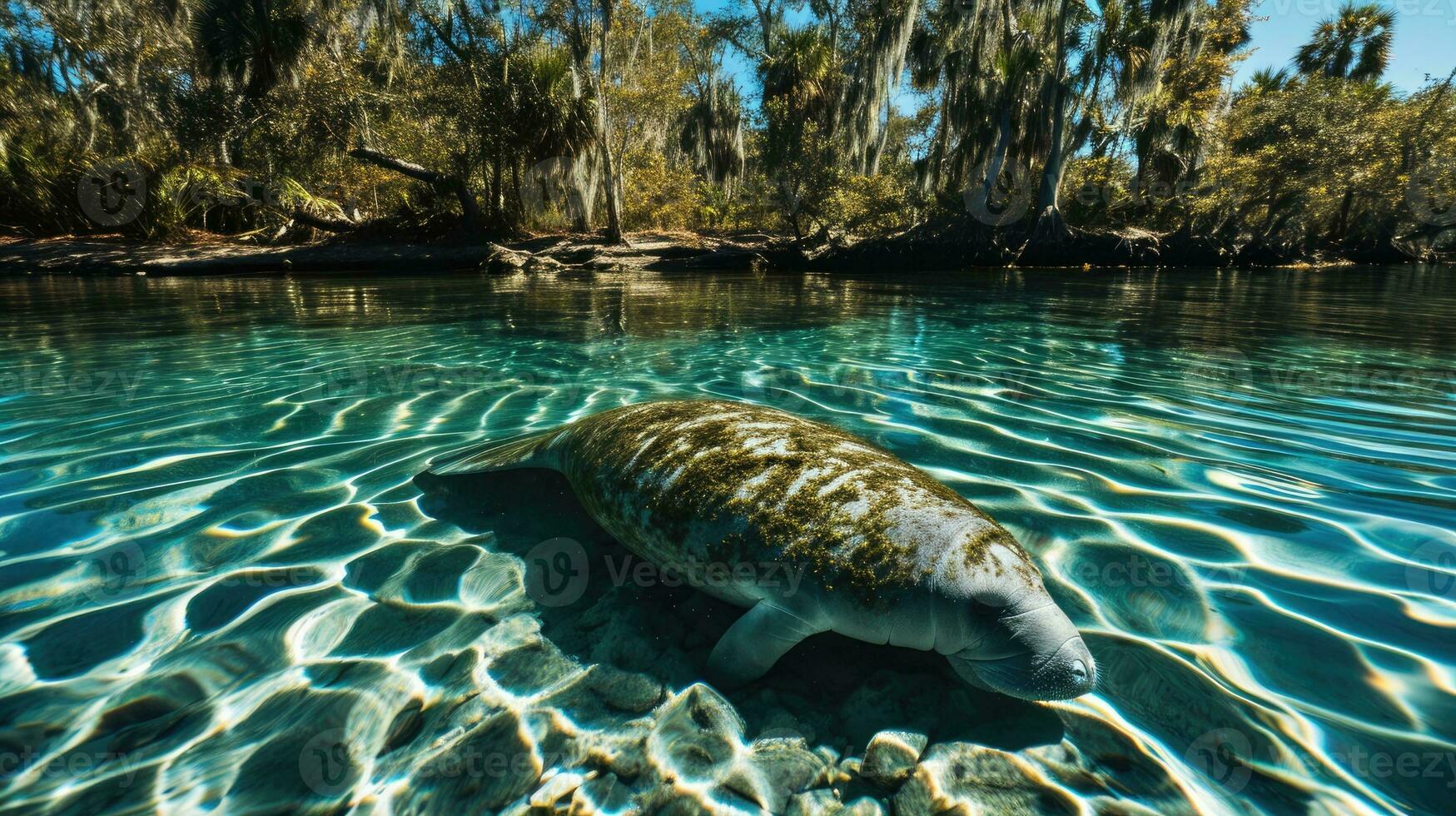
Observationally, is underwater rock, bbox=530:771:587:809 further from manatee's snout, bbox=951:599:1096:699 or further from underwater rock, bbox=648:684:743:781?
manatee's snout, bbox=951:599:1096:699

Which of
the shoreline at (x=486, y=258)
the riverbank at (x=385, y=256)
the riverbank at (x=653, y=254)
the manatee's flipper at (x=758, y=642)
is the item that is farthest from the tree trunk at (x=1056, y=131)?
the manatee's flipper at (x=758, y=642)

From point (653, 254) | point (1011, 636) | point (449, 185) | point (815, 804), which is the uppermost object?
point (449, 185)

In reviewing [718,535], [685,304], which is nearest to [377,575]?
[718,535]

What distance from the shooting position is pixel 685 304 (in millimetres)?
11109

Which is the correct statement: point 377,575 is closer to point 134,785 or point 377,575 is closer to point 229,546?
Result: point 229,546

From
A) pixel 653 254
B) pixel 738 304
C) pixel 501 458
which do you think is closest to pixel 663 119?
pixel 653 254

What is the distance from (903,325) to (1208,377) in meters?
3.79

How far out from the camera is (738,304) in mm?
11289

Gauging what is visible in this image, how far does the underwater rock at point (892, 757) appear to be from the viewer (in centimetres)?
138

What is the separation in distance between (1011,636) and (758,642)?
0.64 metres

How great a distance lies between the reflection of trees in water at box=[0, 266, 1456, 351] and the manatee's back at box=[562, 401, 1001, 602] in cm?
539

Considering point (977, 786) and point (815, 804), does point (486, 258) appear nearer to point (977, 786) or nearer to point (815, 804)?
point (815, 804)

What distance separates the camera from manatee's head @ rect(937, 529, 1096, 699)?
146 cm

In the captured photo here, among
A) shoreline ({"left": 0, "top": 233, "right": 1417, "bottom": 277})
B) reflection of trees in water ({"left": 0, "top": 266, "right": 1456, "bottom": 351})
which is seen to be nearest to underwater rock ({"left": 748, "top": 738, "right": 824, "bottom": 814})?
reflection of trees in water ({"left": 0, "top": 266, "right": 1456, "bottom": 351})
